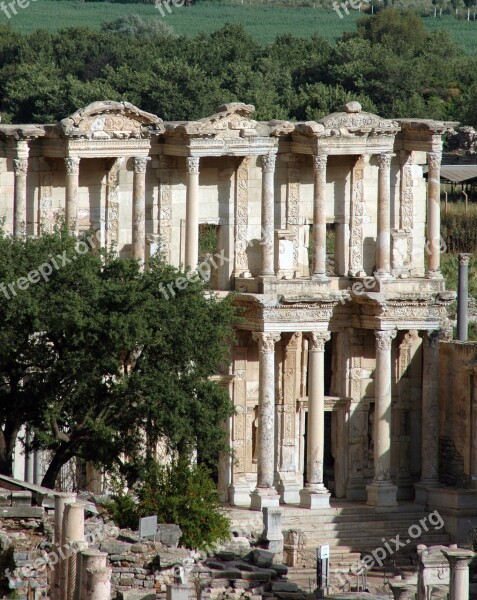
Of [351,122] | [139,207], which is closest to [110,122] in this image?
[139,207]

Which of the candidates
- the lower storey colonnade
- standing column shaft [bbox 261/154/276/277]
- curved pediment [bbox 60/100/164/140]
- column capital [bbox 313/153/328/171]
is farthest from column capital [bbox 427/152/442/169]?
curved pediment [bbox 60/100/164/140]

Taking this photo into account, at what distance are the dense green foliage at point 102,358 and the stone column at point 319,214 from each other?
14.2 ft

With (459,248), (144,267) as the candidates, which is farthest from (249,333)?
(459,248)

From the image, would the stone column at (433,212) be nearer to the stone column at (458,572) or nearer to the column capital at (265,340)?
the column capital at (265,340)

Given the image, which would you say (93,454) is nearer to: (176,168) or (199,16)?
(176,168)

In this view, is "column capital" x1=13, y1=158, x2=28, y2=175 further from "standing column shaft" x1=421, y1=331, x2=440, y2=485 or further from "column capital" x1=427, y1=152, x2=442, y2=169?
"standing column shaft" x1=421, y1=331, x2=440, y2=485

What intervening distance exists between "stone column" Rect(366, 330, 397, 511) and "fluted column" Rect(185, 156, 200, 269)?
15.0 ft

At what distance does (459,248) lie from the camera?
255 feet

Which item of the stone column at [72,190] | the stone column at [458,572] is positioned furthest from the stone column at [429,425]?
the stone column at [458,572]

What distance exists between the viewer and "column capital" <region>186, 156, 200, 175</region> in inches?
2084

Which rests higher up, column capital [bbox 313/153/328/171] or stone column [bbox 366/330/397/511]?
column capital [bbox 313/153/328/171]

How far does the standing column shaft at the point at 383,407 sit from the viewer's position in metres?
54.7

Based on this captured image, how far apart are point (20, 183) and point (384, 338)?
867cm

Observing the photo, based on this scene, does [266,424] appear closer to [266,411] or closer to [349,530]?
[266,411]
